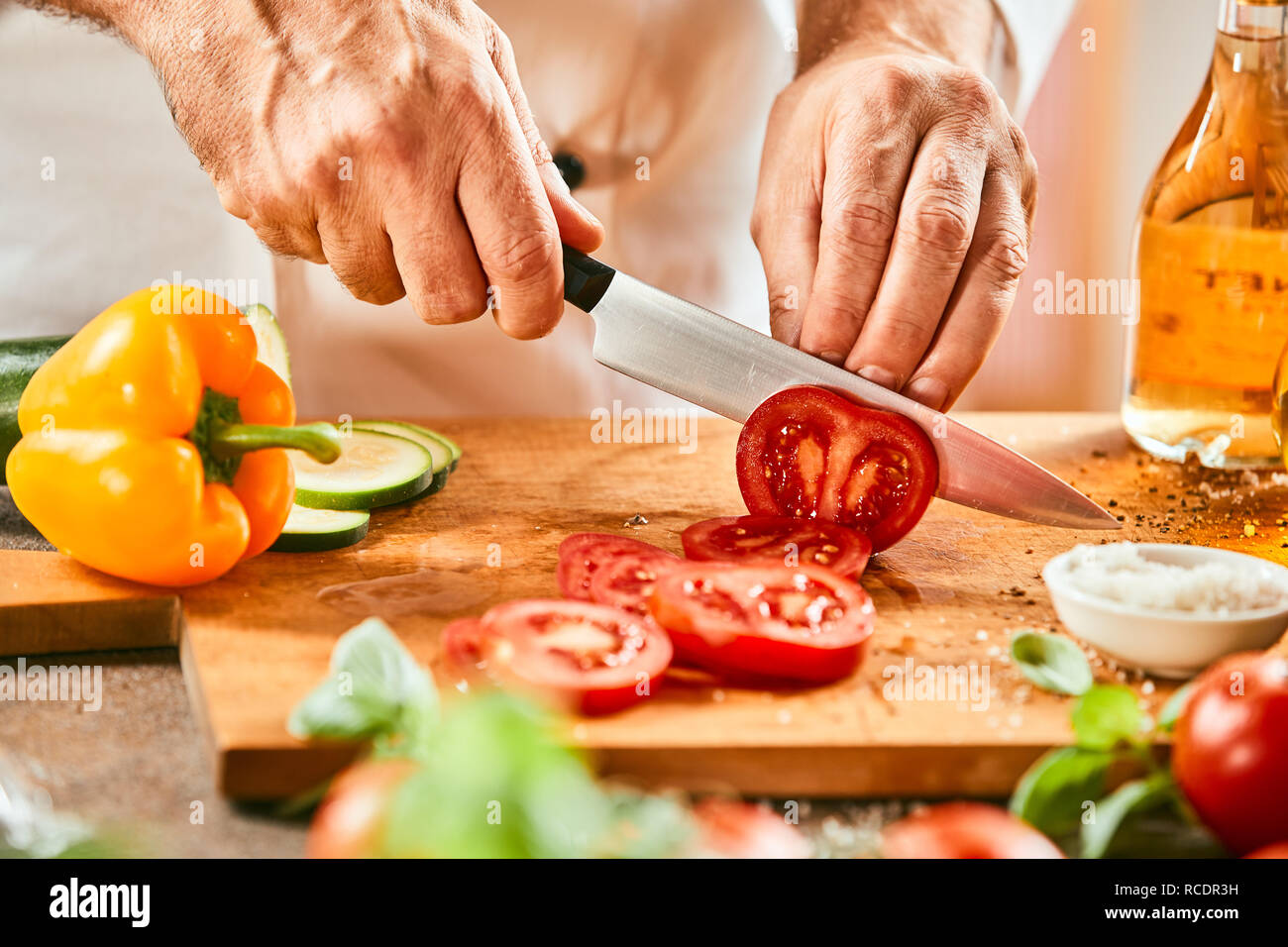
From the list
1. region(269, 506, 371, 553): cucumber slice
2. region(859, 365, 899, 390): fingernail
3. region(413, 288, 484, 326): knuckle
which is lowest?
region(269, 506, 371, 553): cucumber slice

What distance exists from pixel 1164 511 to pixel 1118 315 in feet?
7.43

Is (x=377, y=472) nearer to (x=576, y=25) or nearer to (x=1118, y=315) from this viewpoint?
(x=576, y=25)

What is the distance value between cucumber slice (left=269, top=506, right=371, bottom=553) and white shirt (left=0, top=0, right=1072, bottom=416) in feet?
2.40

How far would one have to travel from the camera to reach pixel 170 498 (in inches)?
52.6

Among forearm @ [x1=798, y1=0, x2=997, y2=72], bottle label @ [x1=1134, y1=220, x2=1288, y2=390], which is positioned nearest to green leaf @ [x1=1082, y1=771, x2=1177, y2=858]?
bottle label @ [x1=1134, y1=220, x2=1288, y2=390]

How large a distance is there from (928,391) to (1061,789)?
0.70 meters

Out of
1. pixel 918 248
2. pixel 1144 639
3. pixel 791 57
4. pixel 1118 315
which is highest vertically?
pixel 791 57

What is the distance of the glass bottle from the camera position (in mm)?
1834

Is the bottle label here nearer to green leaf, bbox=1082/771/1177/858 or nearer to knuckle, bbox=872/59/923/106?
knuckle, bbox=872/59/923/106

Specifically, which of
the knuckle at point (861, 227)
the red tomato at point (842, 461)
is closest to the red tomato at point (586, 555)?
the red tomato at point (842, 461)

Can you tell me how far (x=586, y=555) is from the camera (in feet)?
4.56

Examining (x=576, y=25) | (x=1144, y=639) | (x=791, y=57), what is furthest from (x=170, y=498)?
(x=791, y=57)

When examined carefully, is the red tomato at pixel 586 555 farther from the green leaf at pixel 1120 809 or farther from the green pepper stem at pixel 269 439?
the green leaf at pixel 1120 809

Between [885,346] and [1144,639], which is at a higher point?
[885,346]
